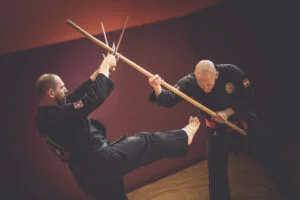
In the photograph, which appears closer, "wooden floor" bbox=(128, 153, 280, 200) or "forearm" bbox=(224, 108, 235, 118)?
"forearm" bbox=(224, 108, 235, 118)

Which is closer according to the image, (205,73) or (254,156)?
(205,73)

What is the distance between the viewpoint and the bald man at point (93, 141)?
2135mm

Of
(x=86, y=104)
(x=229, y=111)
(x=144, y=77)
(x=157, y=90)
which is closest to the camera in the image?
(x=86, y=104)

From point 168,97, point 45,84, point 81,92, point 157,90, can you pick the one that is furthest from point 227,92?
point 45,84

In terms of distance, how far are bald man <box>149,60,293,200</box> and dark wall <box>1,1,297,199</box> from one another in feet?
4.49

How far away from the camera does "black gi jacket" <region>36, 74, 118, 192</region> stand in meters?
2.11

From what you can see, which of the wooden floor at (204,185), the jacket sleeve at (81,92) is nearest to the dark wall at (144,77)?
the wooden floor at (204,185)

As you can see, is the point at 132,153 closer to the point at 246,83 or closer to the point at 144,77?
the point at 246,83

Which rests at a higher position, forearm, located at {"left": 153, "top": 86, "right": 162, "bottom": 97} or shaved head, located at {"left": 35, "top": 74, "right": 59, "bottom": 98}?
shaved head, located at {"left": 35, "top": 74, "right": 59, "bottom": 98}

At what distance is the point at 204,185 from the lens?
13.2 feet

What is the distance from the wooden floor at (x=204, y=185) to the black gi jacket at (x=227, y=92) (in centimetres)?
122

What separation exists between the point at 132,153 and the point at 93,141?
1.09 feet

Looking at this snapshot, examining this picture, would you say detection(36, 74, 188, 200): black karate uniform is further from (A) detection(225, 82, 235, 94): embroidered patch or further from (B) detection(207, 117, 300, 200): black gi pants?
(A) detection(225, 82, 235, 94): embroidered patch

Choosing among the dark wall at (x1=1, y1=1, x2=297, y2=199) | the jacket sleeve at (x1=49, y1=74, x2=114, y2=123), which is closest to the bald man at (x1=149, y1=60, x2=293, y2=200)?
the jacket sleeve at (x1=49, y1=74, x2=114, y2=123)
